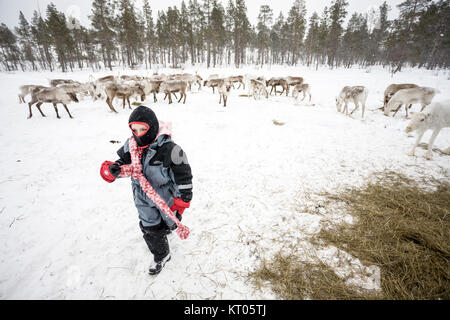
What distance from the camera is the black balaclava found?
1.88 m

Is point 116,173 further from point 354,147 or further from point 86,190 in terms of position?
point 354,147

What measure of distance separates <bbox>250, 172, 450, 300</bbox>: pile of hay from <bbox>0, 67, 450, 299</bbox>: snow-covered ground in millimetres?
243

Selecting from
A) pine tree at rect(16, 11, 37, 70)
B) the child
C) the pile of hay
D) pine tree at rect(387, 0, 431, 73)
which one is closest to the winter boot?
the child

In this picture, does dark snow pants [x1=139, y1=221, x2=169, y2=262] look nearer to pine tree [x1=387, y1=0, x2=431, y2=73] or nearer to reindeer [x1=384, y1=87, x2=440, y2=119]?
reindeer [x1=384, y1=87, x2=440, y2=119]

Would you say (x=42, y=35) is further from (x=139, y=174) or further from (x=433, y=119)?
(x=433, y=119)

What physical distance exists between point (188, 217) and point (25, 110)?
13.7m

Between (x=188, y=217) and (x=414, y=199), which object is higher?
(x=414, y=199)

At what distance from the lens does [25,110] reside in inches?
395

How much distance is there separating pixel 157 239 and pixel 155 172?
3.04ft

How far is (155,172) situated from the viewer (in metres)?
2.03

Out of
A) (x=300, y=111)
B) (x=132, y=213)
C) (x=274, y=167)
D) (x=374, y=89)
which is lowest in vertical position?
(x=132, y=213)

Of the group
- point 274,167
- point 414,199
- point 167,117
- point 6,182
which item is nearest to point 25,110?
point 167,117

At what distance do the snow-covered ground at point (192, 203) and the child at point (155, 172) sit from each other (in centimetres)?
64

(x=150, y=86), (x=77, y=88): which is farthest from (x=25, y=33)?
(x=150, y=86)
